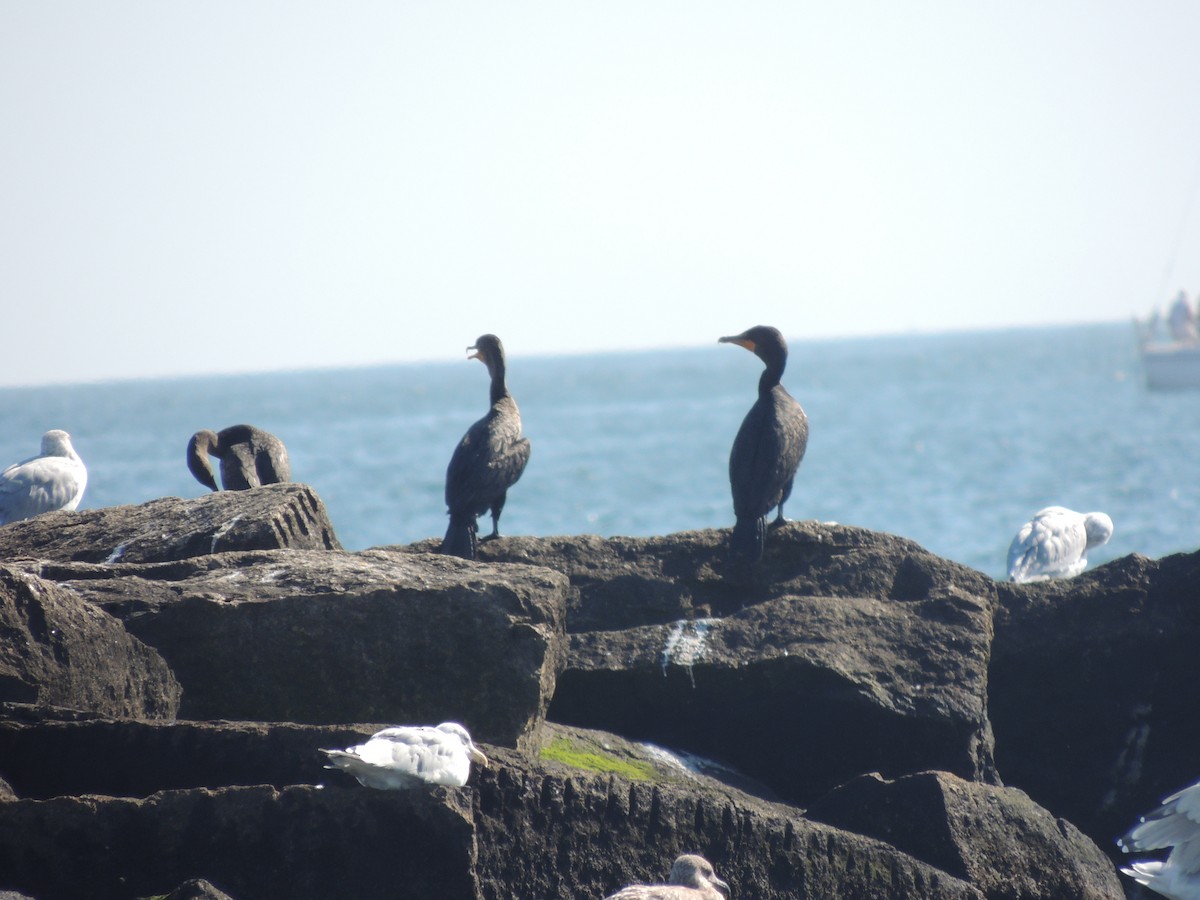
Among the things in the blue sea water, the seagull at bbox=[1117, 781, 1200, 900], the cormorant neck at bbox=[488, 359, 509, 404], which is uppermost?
the cormorant neck at bbox=[488, 359, 509, 404]

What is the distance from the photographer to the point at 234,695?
5.45 m

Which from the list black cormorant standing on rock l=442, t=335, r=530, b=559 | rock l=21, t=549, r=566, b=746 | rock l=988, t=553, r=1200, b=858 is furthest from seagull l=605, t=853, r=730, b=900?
black cormorant standing on rock l=442, t=335, r=530, b=559

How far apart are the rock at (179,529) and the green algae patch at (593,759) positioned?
188 centimetres

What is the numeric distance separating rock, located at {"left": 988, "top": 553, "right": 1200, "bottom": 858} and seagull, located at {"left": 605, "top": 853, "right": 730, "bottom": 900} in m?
2.89

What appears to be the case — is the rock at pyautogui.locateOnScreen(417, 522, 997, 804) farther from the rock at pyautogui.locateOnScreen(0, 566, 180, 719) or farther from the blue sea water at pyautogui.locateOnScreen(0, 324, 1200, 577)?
the blue sea water at pyautogui.locateOnScreen(0, 324, 1200, 577)

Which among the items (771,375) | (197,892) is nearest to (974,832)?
(197,892)

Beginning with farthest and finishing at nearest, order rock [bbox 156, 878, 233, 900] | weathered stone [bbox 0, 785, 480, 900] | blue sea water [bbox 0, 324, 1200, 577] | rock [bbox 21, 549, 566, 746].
Answer: blue sea water [bbox 0, 324, 1200, 577] < rock [bbox 21, 549, 566, 746] < weathered stone [bbox 0, 785, 480, 900] < rock [bbox 156, 878, 233, 900]

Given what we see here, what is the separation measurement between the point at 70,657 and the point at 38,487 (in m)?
6.83

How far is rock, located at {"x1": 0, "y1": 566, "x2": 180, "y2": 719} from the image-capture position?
15.5ft

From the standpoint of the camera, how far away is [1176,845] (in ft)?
18.1

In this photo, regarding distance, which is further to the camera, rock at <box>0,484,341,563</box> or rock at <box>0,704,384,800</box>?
rock at <box>0,484,341,563</box>

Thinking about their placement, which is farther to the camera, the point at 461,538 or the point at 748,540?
the point at 461,538

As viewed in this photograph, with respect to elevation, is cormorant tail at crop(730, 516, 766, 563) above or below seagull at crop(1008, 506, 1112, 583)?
above

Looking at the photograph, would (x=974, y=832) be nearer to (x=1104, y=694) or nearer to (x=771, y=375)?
(x=1104, y=694)
